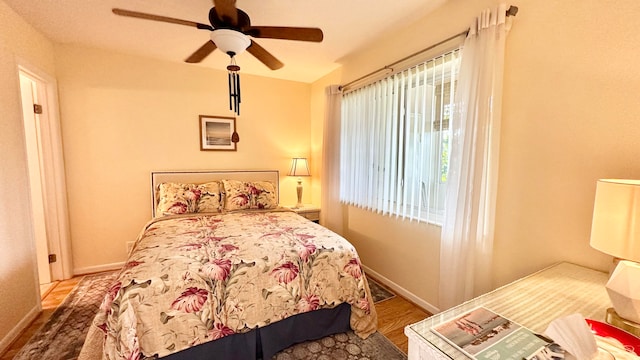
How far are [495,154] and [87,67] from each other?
3.94m

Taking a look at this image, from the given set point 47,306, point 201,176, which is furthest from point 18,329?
point 201,176

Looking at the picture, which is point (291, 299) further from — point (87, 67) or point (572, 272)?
point (87, 67)

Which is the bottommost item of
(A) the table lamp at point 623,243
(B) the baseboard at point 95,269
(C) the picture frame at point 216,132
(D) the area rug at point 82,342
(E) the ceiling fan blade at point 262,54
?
(D) the area rug at point 82,342

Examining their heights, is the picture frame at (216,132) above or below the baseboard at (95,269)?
above

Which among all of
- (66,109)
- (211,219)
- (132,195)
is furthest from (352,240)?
(66,109)

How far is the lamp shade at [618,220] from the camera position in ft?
2.77

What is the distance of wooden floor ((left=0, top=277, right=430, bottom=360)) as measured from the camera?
1.84 m

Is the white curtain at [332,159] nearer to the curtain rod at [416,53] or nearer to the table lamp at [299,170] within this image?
the curtain rod at [416,53]

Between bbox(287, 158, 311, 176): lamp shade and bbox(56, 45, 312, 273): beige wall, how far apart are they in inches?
30.7

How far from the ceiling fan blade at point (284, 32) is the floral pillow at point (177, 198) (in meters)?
1.85

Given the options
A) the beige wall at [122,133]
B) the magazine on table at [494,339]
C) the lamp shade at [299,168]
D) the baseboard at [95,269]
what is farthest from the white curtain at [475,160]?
the baseboard at [95,269]

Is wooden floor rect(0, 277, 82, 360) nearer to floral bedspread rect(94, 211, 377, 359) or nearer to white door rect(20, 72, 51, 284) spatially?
white door rect(20, 72, 51, 284)

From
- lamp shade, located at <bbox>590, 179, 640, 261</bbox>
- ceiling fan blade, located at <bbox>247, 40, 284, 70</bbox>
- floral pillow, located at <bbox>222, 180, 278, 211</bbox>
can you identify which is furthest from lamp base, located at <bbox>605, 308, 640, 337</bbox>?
floral pillow, located at <bbox>222, 180, 278, 211</bbox>

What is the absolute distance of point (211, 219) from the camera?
256 centimetres
